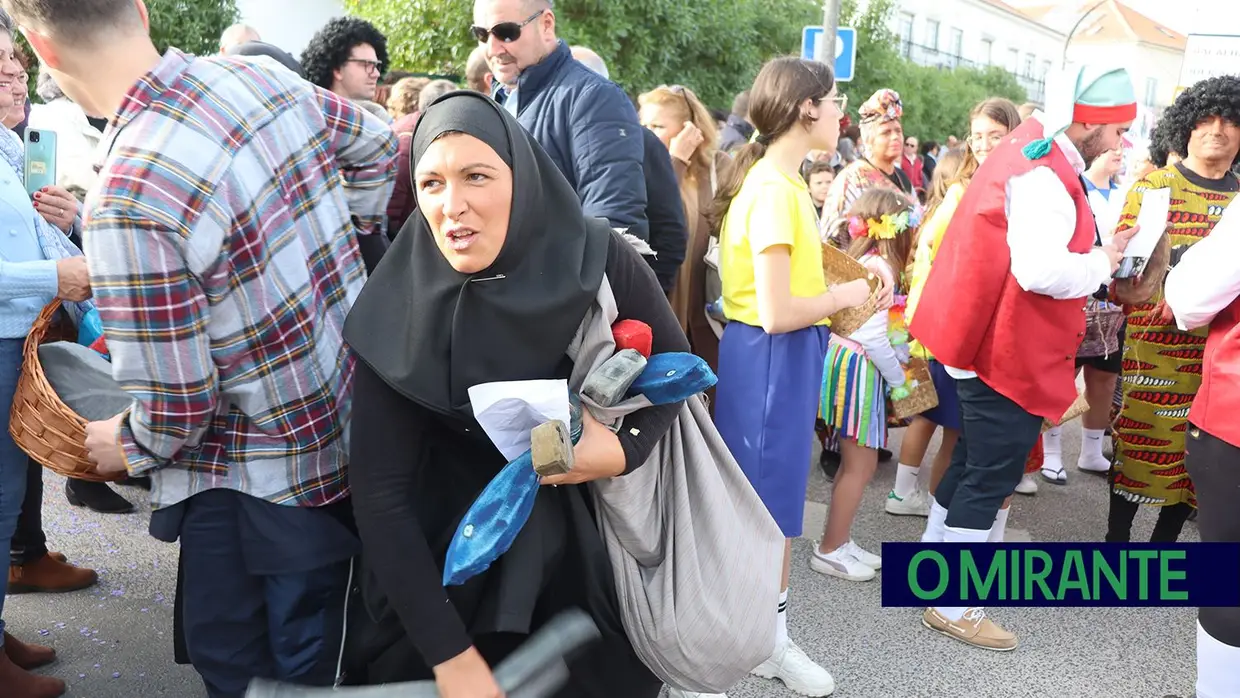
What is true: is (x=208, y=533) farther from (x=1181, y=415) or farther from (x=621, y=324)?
(x=1181, y=415)

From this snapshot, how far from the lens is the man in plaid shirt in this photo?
5.46ft

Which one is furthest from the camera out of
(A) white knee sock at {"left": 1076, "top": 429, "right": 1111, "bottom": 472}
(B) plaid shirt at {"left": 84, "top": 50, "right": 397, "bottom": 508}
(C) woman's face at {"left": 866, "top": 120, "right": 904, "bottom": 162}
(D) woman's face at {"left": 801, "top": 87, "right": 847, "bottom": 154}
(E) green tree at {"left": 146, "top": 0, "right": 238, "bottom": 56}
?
(E) green tree at {"left": 146, "top": 0, "right": 238, "bottom": 56}

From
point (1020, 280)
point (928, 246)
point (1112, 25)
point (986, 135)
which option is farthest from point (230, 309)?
point (1112, 25)

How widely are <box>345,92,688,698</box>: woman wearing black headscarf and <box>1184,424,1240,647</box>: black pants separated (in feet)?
5.70

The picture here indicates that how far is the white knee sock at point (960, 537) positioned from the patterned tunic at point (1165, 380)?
3.29 ft

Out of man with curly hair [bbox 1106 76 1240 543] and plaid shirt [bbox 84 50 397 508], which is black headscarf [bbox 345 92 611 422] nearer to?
plaid shirt [bbox 84 50 397 508]

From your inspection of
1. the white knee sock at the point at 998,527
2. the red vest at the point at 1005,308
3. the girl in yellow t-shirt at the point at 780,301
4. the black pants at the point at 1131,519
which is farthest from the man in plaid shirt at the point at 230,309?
the black pants at the point at 1131,519

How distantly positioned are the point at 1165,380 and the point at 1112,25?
69.4m

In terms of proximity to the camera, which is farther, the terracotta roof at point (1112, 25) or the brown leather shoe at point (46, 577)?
the terracotta roof at point (1112, 25)

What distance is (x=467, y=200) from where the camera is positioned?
1.57 metres

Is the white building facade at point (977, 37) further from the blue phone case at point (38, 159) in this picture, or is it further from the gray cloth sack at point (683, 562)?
the gray cloth sack at point (683, 562)

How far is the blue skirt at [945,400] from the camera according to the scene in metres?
4.10

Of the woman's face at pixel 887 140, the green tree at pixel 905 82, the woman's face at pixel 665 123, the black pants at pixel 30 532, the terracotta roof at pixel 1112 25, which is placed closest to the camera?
the black pants at pixel 30 532

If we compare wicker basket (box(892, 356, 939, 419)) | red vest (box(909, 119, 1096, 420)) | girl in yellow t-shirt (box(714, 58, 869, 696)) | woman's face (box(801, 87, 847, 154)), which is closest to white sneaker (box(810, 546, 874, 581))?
wicker basket (box(892, 356, 939, 419))
